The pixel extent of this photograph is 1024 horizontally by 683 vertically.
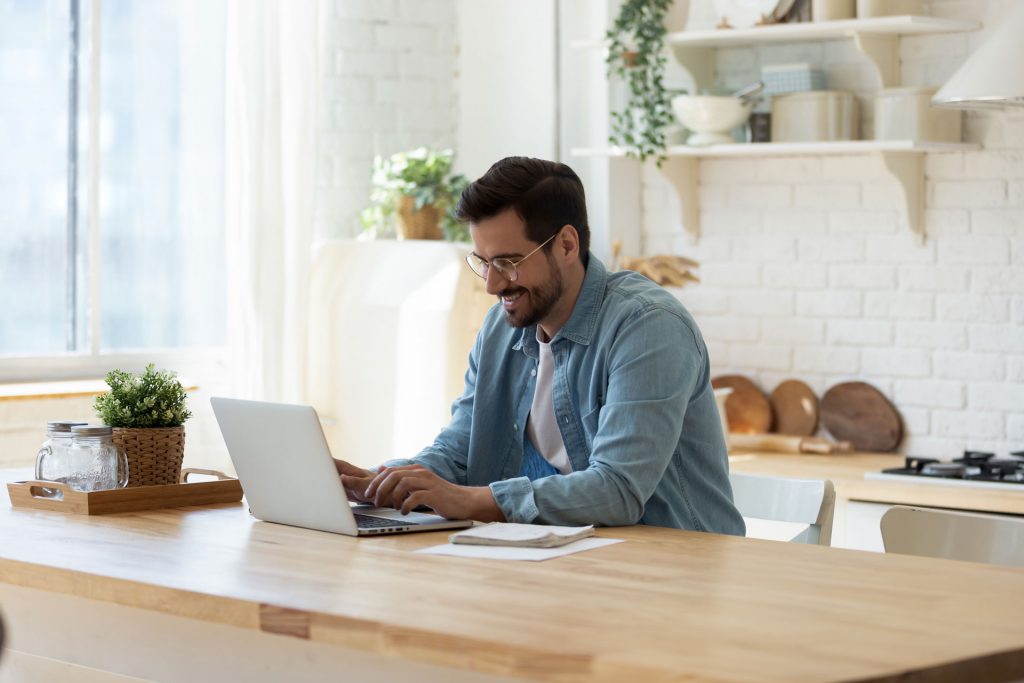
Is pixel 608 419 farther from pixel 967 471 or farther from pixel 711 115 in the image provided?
pixel 711 115

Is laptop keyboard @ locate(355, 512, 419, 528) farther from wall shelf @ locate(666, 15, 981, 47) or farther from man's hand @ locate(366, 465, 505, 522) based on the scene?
wall shelf @ locate(666, 15, 981, 47)

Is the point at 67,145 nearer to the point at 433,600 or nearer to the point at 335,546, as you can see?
the point at 335,546

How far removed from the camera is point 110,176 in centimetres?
431

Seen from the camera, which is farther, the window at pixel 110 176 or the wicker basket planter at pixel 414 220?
the wicker basket planter at pixel 414 220

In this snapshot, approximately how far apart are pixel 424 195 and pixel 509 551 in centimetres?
261

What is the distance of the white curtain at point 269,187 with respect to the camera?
442 centimetres

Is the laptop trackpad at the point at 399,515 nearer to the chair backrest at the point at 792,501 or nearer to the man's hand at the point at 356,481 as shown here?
the man's hand at the point at 356,481

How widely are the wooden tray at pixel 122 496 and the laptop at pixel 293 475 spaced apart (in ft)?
0.61

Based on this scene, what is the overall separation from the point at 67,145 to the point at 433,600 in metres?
2.89

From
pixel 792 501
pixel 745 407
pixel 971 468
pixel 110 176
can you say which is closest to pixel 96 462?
pixel 792 501

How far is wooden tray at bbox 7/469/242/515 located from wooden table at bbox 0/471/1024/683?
2.2 inches

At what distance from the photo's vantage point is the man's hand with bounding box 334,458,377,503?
2.44m

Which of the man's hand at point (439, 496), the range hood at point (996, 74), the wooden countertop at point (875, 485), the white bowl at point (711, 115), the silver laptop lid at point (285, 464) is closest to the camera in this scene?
the silver laptop lid at point (285, 464)

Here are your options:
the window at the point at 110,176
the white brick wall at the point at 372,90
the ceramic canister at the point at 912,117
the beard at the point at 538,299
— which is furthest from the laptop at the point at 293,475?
the white brick wall at the point at 372,90
